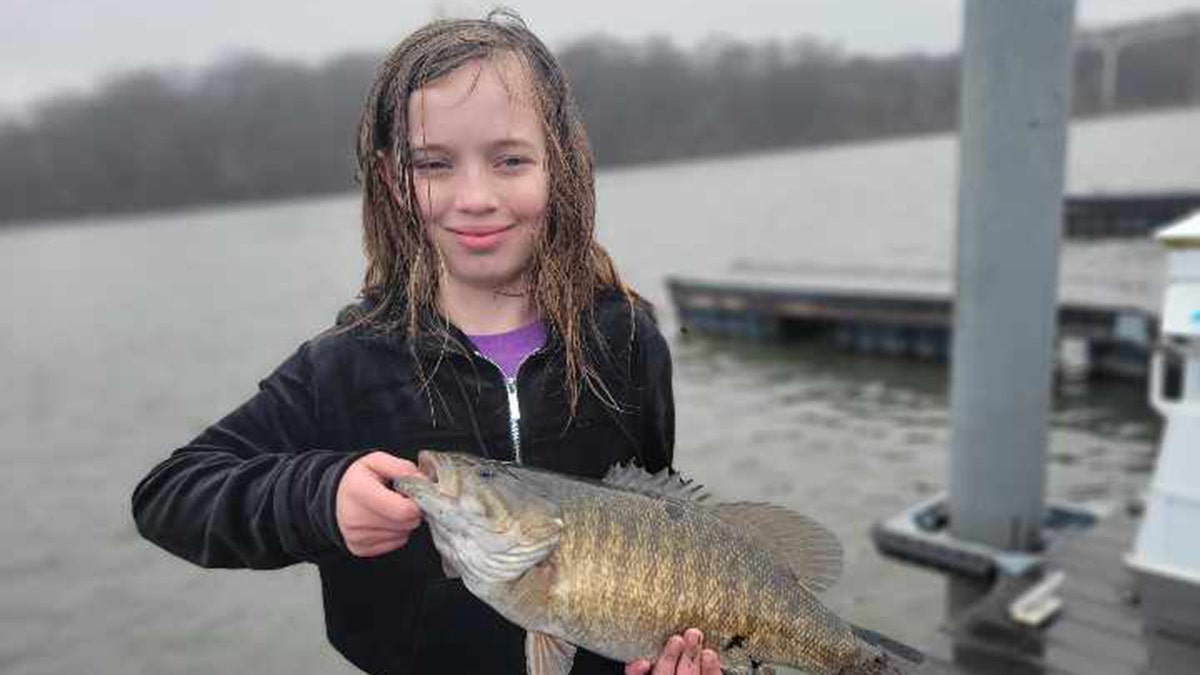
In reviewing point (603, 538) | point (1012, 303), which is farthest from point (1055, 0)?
point (603, 538)

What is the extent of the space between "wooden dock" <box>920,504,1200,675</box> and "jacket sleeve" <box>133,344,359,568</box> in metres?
3.50

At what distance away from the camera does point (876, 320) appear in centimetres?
1670

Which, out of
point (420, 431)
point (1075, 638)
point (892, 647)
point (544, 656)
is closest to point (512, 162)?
point (420, 431)

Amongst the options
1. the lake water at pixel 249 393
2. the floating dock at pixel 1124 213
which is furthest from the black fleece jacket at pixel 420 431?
the floating dock at pixel 1124 213

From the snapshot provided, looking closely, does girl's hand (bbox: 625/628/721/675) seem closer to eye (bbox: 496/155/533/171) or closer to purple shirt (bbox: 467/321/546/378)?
purple shirt (bbox: 467/321/546/378)

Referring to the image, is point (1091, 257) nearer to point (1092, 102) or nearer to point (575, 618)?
point (575, 618)

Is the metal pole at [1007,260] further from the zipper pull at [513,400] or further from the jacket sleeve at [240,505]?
the jacket sleeve at [240,505]

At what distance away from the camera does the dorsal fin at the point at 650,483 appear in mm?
2006

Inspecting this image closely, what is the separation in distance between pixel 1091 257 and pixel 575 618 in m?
29.6

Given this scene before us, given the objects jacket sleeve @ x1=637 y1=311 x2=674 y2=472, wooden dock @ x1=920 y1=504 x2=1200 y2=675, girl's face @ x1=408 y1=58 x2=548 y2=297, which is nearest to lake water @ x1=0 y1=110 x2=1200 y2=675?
wooden dock @ x1=920 y1=504 x2=1200 y2=675

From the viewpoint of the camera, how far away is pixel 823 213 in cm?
4275

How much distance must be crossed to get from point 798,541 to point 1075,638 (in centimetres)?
356

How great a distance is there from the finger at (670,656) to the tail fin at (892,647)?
0.52 m

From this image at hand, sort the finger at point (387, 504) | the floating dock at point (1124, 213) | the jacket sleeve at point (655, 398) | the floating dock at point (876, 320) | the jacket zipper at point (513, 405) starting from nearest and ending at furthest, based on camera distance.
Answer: the finger at point (387, 504) → the jacket zipper at point (513, 405) → the jacket sleeve at point (655, 398) → the floating dock at point (876, 320) → the floating dock at point (1124, 213)
